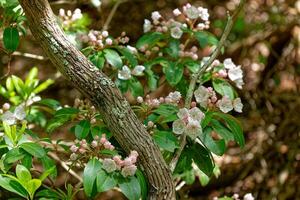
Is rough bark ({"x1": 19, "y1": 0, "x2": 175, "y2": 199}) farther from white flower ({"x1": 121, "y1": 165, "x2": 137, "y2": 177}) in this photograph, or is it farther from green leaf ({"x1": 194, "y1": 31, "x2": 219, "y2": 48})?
green leaf ({"x1": 194, "y1": 31, "x2": 219, "y2": 48})

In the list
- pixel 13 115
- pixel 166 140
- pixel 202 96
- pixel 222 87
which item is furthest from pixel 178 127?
pixel 13 115

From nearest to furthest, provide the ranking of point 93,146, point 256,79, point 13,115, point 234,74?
point 93,146 → point 13,115 → point 234,74 → point 256,79

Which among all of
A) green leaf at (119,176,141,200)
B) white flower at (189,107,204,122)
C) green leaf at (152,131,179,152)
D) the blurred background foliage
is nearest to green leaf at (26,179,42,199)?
green leaf at (119,176,141,200)

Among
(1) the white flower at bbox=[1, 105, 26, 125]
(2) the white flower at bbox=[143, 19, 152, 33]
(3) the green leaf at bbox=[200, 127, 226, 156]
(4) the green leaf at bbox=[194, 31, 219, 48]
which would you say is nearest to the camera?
(3) the green leaf at bbox=[200, 127, 226, 156]

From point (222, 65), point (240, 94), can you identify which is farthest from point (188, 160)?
point (240, 94)

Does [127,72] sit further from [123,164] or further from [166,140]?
[123,164]

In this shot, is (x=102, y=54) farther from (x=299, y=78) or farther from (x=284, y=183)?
(x=299, y=78)
